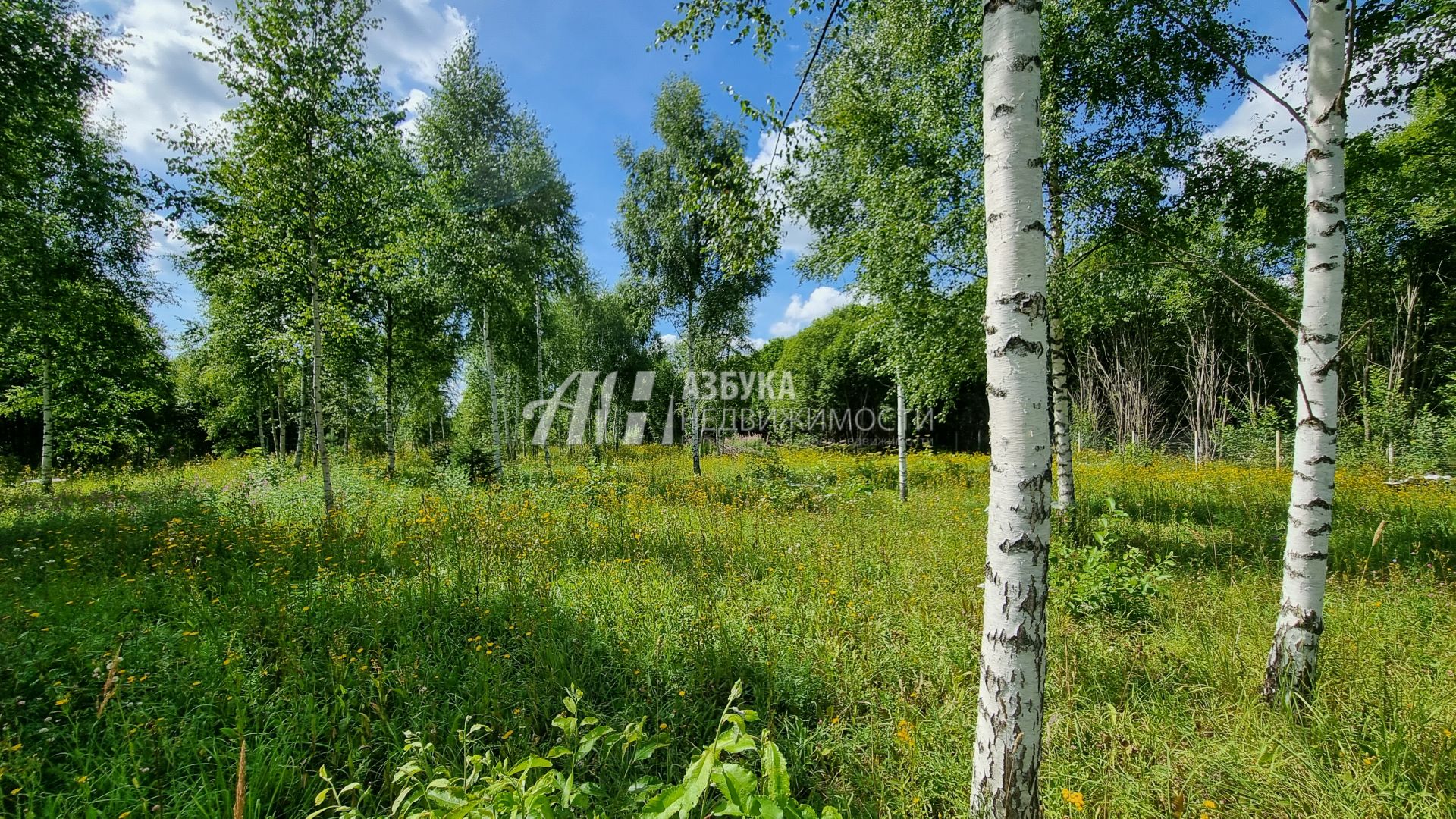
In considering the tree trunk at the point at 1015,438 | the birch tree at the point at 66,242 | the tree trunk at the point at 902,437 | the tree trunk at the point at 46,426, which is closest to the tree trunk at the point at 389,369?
the birch tree at the point at 66,242

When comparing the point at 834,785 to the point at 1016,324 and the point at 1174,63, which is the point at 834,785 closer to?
the point at 1016,324

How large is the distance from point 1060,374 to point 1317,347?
4.29 m

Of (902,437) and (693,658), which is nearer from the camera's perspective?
(693,658)

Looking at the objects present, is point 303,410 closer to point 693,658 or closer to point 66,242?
point 66,242

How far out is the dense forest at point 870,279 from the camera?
1805 millimetres

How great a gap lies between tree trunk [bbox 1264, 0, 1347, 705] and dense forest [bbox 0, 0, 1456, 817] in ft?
0.06

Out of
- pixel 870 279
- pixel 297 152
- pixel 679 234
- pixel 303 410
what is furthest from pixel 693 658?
pixel 303 410

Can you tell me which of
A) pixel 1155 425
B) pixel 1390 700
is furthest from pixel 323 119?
pixel 1155 425

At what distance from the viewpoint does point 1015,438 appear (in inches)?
67.6

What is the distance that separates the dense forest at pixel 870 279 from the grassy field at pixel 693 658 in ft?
0.43

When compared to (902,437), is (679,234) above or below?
above

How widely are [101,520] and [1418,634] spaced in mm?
13738

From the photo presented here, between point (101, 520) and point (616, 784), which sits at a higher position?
point (101, 520)

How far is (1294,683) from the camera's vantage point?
261 cm
